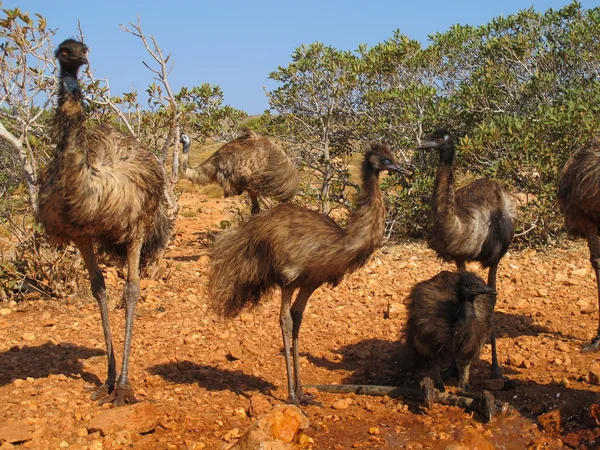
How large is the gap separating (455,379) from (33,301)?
17.0 feet

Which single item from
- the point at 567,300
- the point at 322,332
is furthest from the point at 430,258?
the point at 322,332

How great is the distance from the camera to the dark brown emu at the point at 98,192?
5020 millimetres

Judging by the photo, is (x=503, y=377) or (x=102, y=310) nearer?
(x=102, y=310)

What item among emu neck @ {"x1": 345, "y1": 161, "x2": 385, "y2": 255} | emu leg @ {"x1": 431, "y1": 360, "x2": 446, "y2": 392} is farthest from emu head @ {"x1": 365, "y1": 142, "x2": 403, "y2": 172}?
emu leg @ {"x1": 431, "y1": 360, "x2": 446, "y2": 392}

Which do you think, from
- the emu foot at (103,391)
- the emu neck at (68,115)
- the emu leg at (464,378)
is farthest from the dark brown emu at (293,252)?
the emu neck at (68,115)

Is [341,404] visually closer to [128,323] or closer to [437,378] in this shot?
[437,378]

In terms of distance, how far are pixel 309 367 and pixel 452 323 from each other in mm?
1529

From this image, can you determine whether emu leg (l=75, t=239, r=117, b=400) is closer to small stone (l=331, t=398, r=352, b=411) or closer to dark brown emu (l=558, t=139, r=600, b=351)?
small stone (l=331, t=398, r=352, b=411)

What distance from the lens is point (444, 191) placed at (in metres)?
6.81

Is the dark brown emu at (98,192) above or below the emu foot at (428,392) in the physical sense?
above

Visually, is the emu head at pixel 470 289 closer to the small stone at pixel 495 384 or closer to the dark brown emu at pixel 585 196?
the small stone at pixel 495 384

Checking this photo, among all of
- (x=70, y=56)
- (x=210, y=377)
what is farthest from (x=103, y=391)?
(x=70, y=56)

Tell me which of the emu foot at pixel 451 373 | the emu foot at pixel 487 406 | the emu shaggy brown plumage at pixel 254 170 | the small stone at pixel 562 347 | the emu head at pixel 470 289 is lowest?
the emu foot at pixel 487 406

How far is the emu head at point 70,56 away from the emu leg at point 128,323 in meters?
1.41
